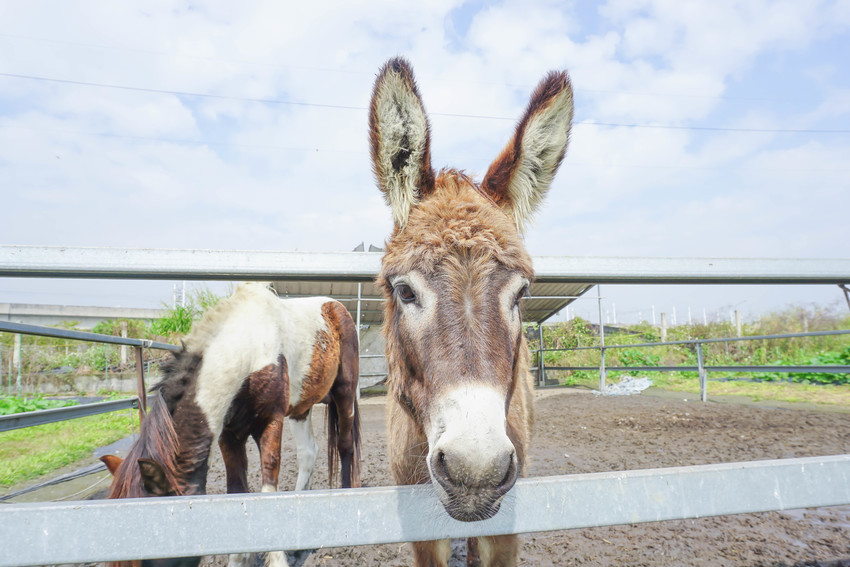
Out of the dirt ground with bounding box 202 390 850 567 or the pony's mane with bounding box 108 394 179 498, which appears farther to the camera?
the dirt ground with bounding box 202 390 850 567

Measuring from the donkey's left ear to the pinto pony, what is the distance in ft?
8.59

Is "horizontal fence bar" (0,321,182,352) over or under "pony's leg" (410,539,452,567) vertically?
over

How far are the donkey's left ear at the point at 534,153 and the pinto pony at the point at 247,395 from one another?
8.59 ft

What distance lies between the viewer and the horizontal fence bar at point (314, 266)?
1.42 metres

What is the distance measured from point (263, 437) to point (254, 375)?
62 centimetres

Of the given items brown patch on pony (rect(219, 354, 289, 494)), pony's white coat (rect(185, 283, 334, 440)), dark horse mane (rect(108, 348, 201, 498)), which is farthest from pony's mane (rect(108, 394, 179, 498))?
brown patch on pony (rect(219, 354, 289, 494))

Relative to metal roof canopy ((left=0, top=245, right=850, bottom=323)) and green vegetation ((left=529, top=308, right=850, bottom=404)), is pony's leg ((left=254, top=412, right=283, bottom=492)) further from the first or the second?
green vegetation ((left=529, top=308, right=850, bottom=404))

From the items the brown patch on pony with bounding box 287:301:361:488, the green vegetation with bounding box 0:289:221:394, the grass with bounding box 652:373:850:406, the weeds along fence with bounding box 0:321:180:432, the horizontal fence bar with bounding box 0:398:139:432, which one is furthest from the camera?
the green vegetation with bounding box 0:289:221:394

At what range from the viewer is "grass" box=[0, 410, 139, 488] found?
577cm

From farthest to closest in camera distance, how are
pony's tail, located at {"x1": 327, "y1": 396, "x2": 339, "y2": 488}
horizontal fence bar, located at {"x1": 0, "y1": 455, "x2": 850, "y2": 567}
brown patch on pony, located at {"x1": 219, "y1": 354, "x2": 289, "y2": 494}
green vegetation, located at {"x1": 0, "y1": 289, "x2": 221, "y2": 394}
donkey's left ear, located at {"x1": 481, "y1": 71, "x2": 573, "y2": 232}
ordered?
green vegetation, located at {"x1": 0, "y1": 289, "x2": 221, "y2": 394} < pony's tail, located at {"x1": 327, "y1": 396, "x2": 339, "y2": 488} < brown patch on pony, located at {"x1": 219, "y1": 354, "x2": 289, "y2": 494} < donkey's left ear, located at {"x1": 481, "y1": 71, "x2": 573, "y2": 232} < horizontal fence bar, located at {"x1": 0, "y1": 455, "x2": 850, "y2": 567}

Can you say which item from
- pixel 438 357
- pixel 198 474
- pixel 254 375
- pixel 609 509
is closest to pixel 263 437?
pixel 254 375

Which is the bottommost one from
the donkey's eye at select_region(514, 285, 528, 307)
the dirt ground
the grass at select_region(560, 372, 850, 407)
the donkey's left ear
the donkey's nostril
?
the grass at select_region(560, 372, 850, 407)

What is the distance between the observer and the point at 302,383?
5129 mm

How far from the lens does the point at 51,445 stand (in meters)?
7.42
